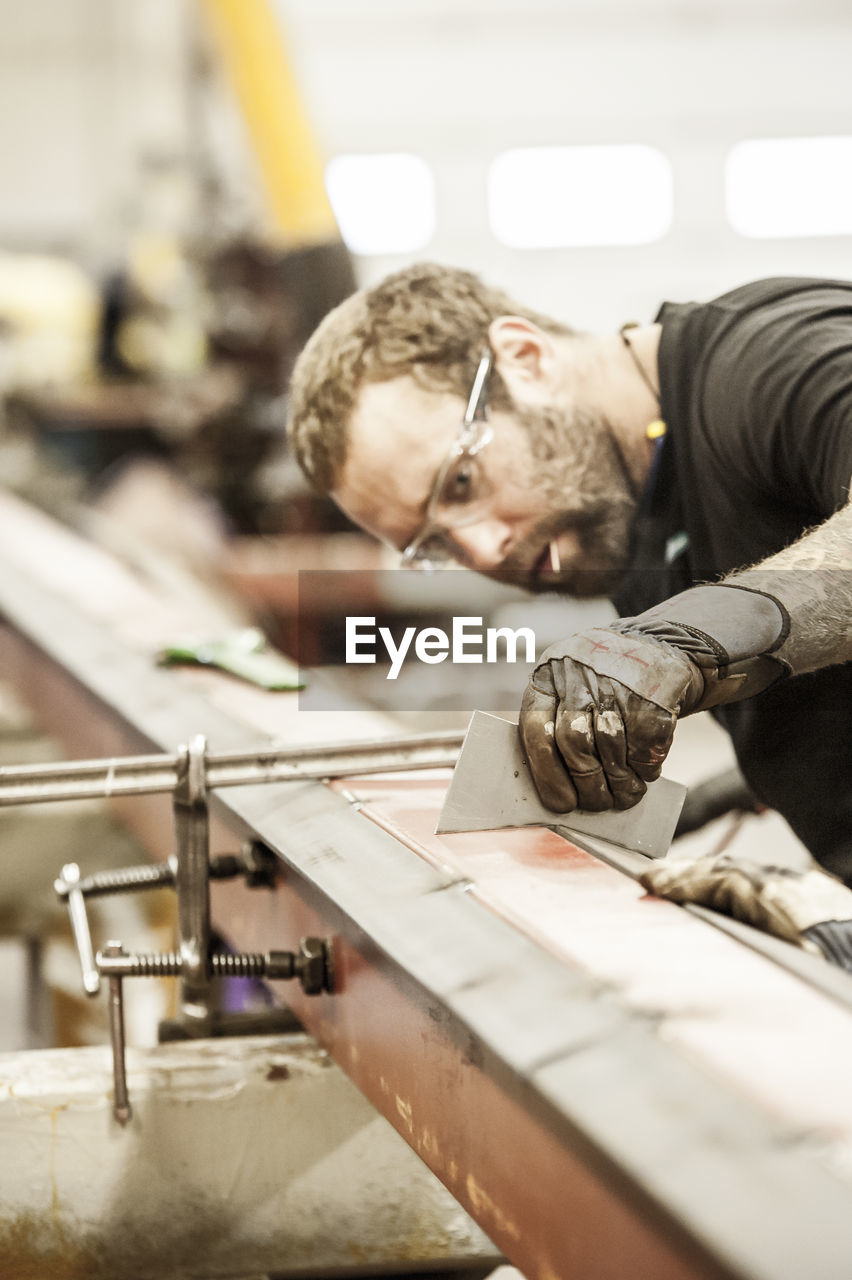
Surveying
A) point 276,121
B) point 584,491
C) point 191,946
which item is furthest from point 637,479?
point 276,121

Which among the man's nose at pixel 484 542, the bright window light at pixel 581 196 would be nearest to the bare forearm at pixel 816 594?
the man's nose at pixel 484 542

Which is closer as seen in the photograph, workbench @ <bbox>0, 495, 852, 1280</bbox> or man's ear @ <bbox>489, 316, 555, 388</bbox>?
workbench @ <bbox>0, 495, 852, 1280</bbox>

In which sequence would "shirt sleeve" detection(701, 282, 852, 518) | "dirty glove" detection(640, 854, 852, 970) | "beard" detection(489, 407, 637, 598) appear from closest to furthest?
"dirty glove" detection(640, 854, 852, 970) → "shirt sleeve" detection(701, 282, 852, 518) → "beard" detection(489, 407, 637, 598)

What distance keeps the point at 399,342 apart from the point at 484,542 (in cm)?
19

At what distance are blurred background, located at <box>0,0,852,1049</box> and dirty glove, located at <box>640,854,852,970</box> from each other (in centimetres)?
26

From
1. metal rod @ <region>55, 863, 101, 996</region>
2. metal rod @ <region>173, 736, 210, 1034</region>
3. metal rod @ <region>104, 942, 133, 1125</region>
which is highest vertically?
metal rod @ <region>173, 736, 210, 1034</region>

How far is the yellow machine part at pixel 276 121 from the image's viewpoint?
5.52 feet

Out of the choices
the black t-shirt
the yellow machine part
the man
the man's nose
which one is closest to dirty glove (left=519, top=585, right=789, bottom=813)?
the man

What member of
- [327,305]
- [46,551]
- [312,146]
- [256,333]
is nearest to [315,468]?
[327,305]

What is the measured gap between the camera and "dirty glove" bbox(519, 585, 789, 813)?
736 millimetres

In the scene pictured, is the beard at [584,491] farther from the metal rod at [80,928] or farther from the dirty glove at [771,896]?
the metal rod at [80,928]

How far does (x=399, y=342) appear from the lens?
985 mm

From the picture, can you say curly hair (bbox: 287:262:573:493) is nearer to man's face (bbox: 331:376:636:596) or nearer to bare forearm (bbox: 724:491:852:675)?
man's face (bbox: 331:376:636:596)

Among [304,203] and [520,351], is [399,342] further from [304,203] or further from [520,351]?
[304,203]
